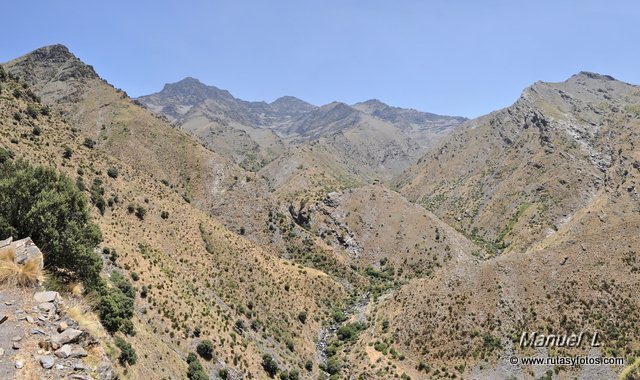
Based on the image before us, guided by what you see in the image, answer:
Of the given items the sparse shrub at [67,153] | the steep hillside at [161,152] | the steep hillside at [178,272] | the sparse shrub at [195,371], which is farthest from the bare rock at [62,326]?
the steep hillside at [161,152]

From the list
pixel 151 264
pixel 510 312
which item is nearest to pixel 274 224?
pixel 151 264

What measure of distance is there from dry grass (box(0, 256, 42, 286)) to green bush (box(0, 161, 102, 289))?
24.6 feet

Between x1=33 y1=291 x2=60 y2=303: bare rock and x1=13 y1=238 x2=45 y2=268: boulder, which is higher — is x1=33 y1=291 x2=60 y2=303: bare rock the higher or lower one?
the lower one

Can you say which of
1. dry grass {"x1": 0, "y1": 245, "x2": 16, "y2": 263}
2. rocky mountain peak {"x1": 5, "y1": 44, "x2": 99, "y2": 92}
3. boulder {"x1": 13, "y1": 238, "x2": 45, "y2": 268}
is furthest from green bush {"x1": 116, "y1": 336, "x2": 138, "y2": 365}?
rocky mountain peak {"x1": 5, "y1": 44, "x2": 99, "y2": 92}

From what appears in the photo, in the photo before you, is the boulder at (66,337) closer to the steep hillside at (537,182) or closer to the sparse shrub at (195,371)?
the sparse shrub at (195,371)

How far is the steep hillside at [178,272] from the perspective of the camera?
48594mm

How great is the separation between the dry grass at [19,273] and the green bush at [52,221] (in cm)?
748

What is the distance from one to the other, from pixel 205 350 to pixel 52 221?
26.0 m

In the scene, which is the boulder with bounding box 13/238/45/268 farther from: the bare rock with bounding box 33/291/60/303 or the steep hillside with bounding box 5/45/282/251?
the steep hillside with bounding box 5/45/282/251

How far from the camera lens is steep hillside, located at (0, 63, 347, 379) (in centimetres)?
4859

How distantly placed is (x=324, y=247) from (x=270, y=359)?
58.2m

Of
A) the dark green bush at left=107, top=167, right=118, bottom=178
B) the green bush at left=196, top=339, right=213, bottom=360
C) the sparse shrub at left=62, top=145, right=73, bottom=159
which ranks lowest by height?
the green bush at left=196, top=339, right=213, bottom=360

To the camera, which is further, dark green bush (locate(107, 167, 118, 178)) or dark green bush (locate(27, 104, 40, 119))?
dark green bush (locate(107, 167, 118, 178))

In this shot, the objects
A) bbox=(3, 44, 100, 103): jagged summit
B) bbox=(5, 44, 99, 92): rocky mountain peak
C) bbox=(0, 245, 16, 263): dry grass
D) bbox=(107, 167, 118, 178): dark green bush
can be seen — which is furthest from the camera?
bbox=(5, 44, 99, 92): rocky mountain peak
